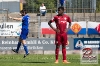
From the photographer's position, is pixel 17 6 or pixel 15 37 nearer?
pixel 15 37

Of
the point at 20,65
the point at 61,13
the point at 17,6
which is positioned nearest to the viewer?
the point at 20,65

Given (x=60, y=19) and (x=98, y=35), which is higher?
(x=60, y=19)

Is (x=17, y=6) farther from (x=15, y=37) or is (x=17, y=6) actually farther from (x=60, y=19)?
(x=60, y=19)

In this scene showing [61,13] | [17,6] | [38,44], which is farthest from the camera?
[17,6]

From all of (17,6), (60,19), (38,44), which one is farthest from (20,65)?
(17,6)

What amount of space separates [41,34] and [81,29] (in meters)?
2.49

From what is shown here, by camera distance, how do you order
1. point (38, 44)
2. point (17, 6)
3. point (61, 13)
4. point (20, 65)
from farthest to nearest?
point (17, 6), point (38, 44), point (61, 13), point (20, 65)

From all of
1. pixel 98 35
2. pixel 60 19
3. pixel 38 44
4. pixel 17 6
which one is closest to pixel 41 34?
pixel 38 44

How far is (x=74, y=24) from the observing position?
26.6 meters

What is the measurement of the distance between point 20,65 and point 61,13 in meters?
2.54

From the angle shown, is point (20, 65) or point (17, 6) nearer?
point (20, 65)

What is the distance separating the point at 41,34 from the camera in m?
26.7

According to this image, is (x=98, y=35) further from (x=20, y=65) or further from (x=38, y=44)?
(x=20, y=65)

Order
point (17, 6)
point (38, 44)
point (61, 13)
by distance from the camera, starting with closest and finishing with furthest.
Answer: point (61, 13) → point (38, 44) → point (17, 6)
